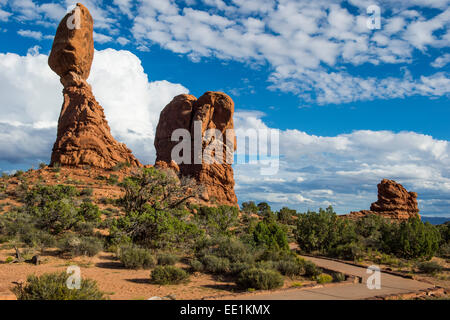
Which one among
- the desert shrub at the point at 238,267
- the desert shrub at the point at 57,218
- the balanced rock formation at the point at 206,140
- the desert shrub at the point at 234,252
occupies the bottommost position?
the desert shrub at the point at 238,267

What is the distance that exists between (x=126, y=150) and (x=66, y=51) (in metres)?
14.2

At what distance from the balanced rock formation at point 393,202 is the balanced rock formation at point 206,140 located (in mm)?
24054

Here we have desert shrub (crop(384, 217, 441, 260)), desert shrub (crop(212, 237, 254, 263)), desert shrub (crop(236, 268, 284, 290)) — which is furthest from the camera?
desert shrub (crop(384, 217, 441, 260))

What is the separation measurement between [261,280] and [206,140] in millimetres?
37857

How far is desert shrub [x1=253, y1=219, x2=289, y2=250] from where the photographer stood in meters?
17.3

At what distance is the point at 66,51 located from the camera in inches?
1459

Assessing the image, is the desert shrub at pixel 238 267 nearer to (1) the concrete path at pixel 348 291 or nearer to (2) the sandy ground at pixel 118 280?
(2) the sandy ground at pixel 118 280

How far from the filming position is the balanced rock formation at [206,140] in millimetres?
46750

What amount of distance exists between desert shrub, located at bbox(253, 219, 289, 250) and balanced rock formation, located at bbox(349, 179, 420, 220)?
39018 mm

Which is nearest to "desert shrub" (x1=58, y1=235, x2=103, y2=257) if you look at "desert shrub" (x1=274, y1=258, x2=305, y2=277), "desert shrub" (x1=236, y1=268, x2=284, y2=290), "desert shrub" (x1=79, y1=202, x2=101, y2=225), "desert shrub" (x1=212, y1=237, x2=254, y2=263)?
"desert shrub" (x1=79, y1=202, x2=101, y2=225)

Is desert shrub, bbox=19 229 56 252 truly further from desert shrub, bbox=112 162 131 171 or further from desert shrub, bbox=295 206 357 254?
desert shrub, bbox=112 162 131 171

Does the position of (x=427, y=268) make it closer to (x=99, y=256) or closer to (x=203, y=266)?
(x=203, y=266)

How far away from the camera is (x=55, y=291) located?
6.89 metres

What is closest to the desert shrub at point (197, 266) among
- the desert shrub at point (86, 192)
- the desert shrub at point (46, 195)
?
the desert shrub at point (46, 195)
